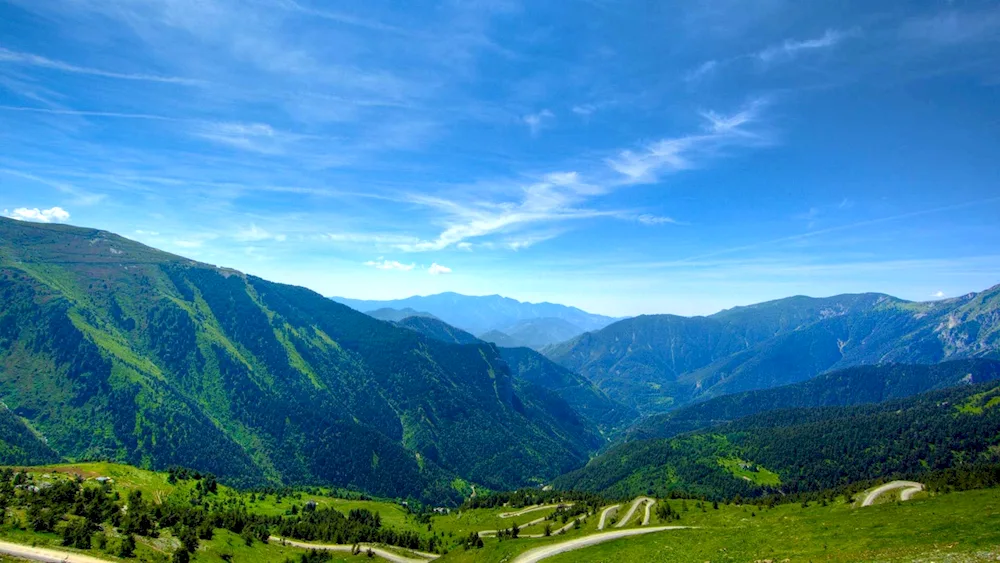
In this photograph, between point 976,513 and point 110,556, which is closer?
point 976,513

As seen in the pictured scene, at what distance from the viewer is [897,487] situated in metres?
134

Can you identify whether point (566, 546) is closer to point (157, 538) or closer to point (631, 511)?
point (631, 511)

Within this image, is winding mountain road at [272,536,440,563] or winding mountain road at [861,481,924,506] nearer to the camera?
winding mountain road at [861,481,924,506]

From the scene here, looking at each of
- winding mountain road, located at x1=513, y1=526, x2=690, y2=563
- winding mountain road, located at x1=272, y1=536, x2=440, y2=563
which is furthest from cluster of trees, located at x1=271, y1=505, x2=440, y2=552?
winding mountain road, located at x1=513, y1=526, x2=690, y2=563

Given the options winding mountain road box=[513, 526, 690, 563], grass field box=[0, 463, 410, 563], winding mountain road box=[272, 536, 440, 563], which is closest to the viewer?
grass field box=[0, 463, 410, 563]

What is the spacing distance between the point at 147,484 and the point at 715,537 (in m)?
163

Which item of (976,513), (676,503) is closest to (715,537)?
(976,513)

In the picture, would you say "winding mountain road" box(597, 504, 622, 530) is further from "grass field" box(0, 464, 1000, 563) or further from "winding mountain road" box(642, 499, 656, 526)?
"grass field" box(0, 464, 1000, 563)

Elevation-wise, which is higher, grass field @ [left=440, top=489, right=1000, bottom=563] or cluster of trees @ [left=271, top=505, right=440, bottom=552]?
grass field @ [left=440, top=489, right=1000, bottom=563]

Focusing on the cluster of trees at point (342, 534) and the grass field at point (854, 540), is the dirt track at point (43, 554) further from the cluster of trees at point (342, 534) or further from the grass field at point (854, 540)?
the cluster of trees at point (342, 534)

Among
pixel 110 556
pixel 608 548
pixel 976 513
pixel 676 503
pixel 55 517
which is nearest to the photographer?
pixel 976 513

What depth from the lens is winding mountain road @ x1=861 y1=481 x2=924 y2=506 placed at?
11825cm

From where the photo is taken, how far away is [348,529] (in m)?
152

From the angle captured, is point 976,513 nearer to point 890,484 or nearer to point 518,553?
point 518,553
